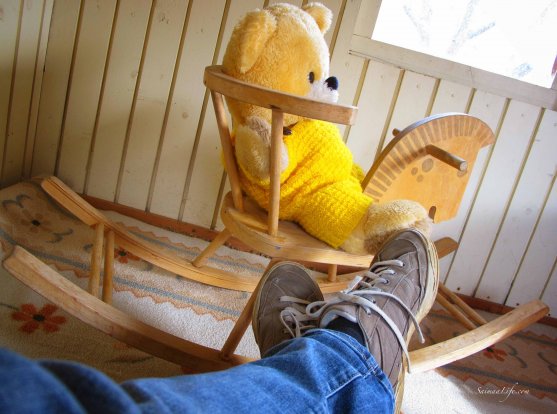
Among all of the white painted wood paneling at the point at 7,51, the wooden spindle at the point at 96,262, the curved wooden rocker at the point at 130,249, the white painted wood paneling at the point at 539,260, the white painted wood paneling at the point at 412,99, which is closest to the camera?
the wooden spindle at the point at 96,262

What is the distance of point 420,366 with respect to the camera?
1035 mm

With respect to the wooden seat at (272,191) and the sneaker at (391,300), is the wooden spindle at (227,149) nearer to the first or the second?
the wooden seat at (272,191)

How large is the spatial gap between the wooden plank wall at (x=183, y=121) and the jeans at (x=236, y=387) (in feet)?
3.44

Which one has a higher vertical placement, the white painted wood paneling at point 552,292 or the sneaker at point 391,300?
the sneaker at point 391,300

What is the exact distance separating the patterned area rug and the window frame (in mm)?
794

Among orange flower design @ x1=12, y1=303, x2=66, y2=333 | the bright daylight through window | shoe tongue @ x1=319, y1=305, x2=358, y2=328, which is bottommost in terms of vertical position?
orange flower design @ x1=12, y1=303, x2=66, y2=333

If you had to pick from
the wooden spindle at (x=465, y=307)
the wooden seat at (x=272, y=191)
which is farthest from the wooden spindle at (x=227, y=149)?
the wooden spindle at (x=465, y=307)

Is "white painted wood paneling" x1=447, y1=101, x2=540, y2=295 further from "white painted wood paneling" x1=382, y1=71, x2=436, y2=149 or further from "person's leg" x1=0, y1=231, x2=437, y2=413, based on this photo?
"person's leg" x1=0, y1=231, x2=437, y2=413

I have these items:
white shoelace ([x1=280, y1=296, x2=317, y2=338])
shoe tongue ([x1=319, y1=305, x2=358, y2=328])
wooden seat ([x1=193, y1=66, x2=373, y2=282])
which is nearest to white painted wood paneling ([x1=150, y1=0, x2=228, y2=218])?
wooden seat ([x1=193, y1=66, x2=373, y2=282])

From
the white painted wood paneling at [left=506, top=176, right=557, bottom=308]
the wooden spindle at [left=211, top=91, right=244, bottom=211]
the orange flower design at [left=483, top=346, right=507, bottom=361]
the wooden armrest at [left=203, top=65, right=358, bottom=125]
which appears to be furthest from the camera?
the white painted wood paneling at [left=506, top=176, right=557, bottom=308]

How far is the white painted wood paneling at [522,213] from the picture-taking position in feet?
5.24

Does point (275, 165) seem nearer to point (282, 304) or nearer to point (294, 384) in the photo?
point (282, 304)

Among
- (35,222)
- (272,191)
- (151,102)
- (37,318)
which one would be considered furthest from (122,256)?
(272,191)

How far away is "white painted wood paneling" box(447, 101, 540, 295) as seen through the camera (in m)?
1.58
